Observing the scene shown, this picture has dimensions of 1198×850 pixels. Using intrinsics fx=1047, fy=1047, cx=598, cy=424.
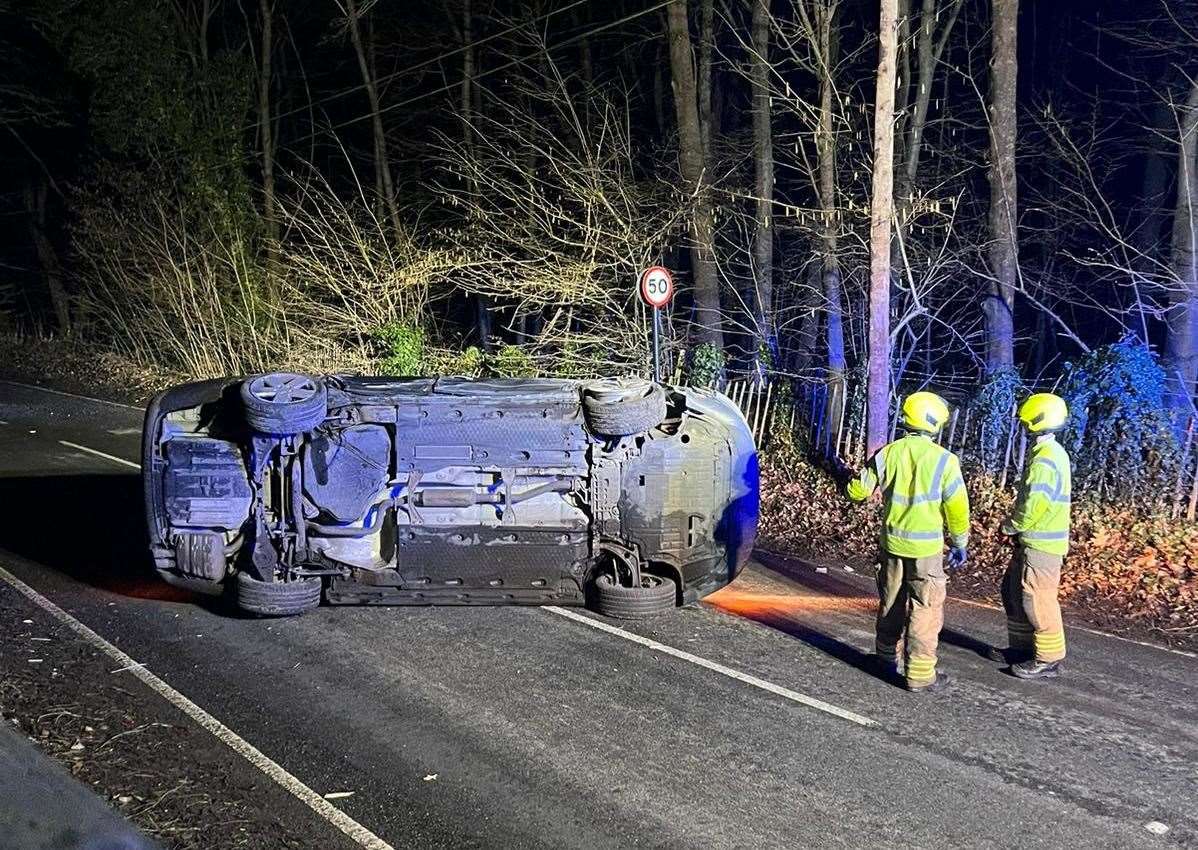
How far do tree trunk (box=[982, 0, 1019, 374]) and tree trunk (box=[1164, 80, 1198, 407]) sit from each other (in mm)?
1870

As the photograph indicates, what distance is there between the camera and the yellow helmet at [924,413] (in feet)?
21.1

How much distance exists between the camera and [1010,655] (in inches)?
269

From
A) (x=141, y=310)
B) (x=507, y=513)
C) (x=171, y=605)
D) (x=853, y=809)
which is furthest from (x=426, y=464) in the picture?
(x=141, y=310)

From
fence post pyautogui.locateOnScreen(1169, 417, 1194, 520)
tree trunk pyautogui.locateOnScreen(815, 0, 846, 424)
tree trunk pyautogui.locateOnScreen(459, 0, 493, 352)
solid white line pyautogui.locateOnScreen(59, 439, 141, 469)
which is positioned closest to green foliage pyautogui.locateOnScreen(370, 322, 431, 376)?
tree trunk pyautogui.locateOnScreen(459, 0, 493, 352)

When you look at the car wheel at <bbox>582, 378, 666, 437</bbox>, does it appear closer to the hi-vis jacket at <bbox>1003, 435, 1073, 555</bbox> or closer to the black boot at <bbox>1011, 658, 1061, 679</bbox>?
the hi-vis jacket at <bbox>1003, 435, 1073, 555</bbox>

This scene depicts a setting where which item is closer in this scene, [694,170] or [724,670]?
[724,670]

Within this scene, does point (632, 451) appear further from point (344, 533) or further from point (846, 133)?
point (846, 133)

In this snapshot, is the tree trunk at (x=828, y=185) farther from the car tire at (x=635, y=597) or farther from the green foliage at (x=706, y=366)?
the car tire at (x=635, y=597)

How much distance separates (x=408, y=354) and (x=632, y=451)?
1181cm

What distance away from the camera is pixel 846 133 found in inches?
573

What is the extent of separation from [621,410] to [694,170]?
9.10m

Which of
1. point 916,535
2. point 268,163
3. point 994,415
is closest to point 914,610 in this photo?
point 916,535

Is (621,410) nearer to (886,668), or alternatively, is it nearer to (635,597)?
(635,597)

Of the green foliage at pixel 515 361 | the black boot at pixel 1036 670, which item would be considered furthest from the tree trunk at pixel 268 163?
the black boot at pixel 1036 670
